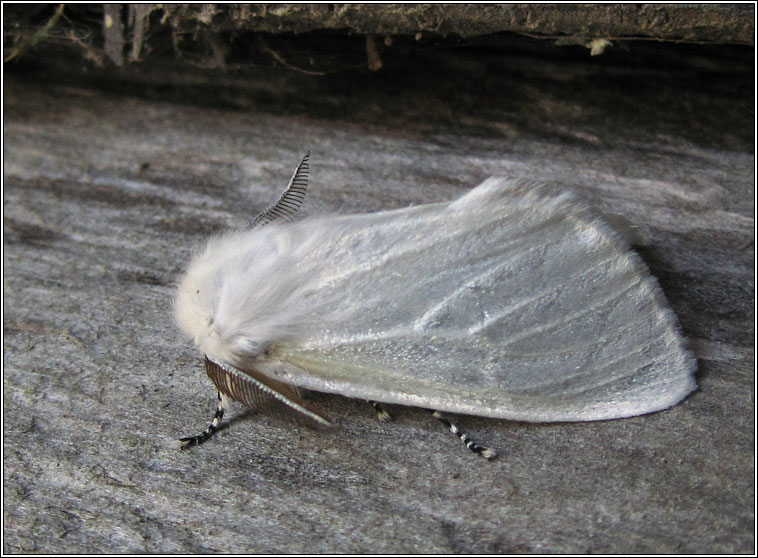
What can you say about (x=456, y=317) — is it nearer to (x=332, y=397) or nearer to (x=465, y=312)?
(x=465, y=312)

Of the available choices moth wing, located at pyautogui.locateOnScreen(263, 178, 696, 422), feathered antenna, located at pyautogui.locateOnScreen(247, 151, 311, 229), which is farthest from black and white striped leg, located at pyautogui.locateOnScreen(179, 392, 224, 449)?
feathered antenna, located at pyautogui.locateOnScreen(247, 151, 311, 229)

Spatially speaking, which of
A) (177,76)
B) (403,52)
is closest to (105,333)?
(177,76)

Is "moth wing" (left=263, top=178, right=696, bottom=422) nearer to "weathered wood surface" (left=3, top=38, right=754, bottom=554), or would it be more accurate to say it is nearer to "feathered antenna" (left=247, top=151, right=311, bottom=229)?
"weathered wood surface" (left=3, top=38, right=754, bottom=554)

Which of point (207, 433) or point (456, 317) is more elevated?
point (456, 317)

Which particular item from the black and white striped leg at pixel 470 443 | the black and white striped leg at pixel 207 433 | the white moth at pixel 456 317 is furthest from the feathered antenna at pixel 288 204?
the black and white striped leg at pixel 470 443

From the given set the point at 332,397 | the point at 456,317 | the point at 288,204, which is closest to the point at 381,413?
the point at 332,397
